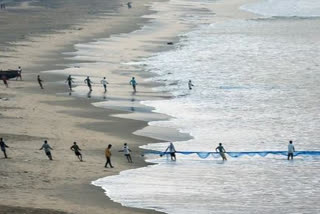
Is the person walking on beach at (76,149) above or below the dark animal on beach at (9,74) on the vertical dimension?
below

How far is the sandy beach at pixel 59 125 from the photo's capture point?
26.6 metres

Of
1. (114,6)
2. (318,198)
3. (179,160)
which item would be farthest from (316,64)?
(114,6)

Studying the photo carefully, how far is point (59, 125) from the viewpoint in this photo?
38.7m

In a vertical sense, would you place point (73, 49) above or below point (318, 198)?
above

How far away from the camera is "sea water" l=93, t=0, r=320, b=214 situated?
1091 inches

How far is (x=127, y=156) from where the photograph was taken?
32.6 metres

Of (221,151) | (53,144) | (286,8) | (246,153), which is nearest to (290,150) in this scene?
(246,153)

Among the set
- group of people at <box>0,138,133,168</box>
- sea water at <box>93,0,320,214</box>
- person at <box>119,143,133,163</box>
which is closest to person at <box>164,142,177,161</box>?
sea water at <box>93,0,320,214</box>

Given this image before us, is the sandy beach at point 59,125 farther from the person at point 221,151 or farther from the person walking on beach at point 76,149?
the person at point 221,151

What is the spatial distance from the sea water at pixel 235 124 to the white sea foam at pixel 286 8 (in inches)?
1063

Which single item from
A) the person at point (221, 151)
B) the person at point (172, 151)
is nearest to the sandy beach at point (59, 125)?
the person at point (172, 151)

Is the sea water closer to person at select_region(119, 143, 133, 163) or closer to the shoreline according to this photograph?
the shoreline

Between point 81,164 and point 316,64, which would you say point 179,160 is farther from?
point 316,64

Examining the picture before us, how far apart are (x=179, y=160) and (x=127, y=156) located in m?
2.41
